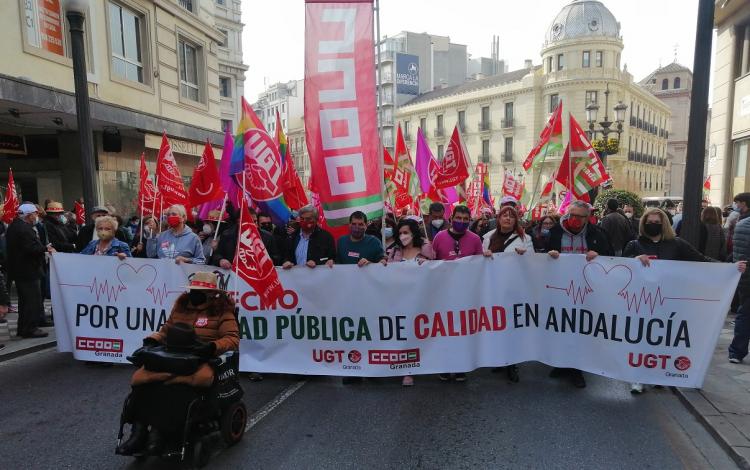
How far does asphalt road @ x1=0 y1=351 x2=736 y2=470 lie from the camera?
3711 millimetres

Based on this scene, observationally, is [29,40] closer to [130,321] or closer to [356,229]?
[130,321]

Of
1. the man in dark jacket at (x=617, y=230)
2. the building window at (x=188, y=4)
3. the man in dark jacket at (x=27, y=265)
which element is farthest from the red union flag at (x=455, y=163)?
the building window at (x=188, y=4)

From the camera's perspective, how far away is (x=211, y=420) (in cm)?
378

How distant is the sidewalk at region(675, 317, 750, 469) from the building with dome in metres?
45.8

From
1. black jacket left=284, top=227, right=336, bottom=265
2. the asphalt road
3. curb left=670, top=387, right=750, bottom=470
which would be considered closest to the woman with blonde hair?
curb left=670, top=387, right=750, bottom=470

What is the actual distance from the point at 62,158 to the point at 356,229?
11381 millimetres

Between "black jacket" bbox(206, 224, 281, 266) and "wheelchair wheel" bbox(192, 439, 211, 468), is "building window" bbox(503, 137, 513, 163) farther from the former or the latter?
"wheelchair wheel" bbox(192, 439, 211, 468)

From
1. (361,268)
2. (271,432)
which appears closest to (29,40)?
(361,268)

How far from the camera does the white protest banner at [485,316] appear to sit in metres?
4.71

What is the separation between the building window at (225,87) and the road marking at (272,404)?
37.1 m

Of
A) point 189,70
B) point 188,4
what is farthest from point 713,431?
point 188,4

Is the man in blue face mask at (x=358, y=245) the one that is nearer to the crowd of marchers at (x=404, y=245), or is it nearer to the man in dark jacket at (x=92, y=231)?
the crowd of marchers at (x=404, y=245)

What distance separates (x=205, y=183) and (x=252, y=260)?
10.9 feet

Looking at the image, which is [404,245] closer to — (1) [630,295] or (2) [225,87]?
(1) [630,295]
